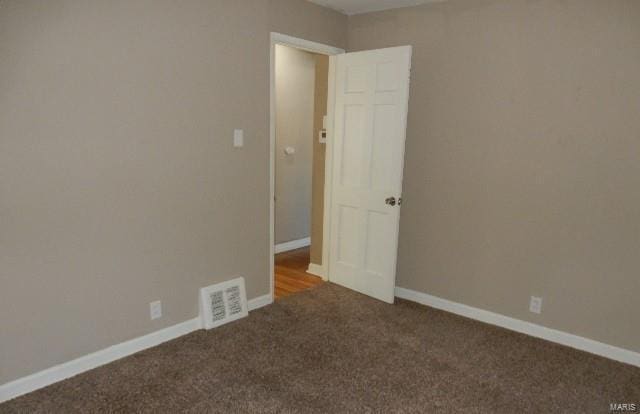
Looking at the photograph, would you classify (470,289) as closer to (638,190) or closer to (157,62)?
(638,190)

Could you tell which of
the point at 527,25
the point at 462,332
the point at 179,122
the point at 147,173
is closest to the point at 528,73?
the point at 527,25

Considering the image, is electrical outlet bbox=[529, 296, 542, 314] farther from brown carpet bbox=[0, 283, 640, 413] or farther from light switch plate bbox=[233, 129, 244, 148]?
light switch plate bbox=[233, 129, 244, 148]

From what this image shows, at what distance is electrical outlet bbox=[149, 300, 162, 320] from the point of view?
2.77 m

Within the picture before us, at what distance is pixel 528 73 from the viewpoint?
2.92 metres

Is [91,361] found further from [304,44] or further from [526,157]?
[526,157]

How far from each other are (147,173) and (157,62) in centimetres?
69

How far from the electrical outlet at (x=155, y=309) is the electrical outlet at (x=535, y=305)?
8.76 feet

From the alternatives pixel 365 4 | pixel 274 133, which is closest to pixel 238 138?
pixel 274 133

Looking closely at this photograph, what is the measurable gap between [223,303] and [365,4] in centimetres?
268

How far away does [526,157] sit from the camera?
2.99 meters

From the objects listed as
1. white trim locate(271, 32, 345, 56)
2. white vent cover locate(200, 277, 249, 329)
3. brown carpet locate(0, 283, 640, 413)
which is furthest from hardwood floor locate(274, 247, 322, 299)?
white trim locate(271, 32, 345, 56)

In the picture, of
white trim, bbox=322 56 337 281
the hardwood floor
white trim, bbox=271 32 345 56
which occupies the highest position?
white trim, bbox=271 32 345 56

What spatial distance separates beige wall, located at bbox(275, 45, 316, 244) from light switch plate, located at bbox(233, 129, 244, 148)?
5.98ft

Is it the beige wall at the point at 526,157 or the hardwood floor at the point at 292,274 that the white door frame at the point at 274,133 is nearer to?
the hardwood floor at the point at 292,274
